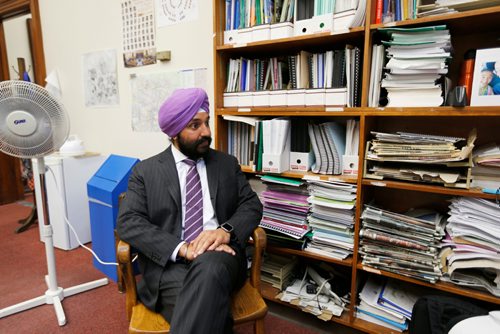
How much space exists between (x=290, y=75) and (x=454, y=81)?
2.64ft

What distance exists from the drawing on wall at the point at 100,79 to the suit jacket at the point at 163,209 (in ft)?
5.72

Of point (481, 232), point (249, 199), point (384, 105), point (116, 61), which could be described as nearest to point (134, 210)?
point (249, 199)

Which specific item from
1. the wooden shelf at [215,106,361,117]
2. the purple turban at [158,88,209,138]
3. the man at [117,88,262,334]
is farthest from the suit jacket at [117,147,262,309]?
the wooden shelf at [215,106,361,117]

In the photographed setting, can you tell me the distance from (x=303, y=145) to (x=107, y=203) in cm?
149

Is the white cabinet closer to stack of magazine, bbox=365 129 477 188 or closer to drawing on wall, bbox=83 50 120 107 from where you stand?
drawing on wall, bbox=83 50 120 107

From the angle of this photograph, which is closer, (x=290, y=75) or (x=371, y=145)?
(x=371, y=145)

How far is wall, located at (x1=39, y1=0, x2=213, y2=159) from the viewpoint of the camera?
7.72 feet

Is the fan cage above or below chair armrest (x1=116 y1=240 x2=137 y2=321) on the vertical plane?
above

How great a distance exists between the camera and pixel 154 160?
60.9 inches

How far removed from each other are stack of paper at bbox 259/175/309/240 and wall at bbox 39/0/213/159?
96 cm

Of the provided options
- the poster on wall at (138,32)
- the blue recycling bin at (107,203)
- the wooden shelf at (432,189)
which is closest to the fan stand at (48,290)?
the blue recycling bin at (107,203)

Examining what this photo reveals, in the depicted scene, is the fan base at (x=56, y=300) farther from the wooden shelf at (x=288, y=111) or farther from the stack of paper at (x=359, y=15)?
the stack of paper at (x=359, y=15)

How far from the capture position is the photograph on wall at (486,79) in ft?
3.91

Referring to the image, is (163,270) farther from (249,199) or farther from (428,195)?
(428,195)
